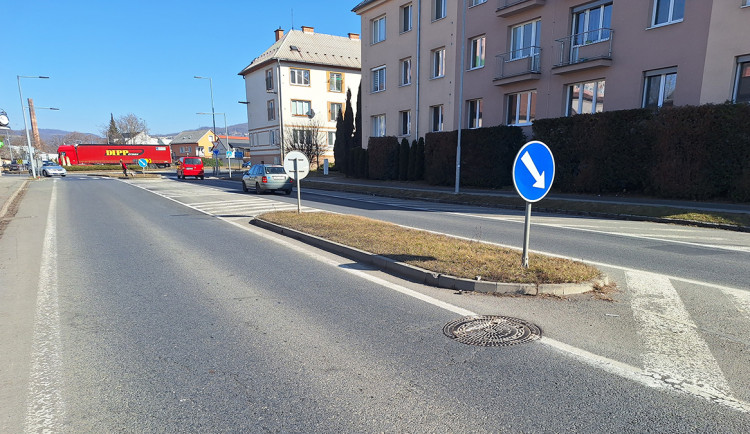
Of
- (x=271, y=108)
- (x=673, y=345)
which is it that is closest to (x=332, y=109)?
(x=271, y=108)

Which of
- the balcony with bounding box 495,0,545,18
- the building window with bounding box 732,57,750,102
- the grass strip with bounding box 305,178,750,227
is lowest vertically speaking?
the grass strip with bounding box 305,178,750,227

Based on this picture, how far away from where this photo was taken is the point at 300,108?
51.2 metres

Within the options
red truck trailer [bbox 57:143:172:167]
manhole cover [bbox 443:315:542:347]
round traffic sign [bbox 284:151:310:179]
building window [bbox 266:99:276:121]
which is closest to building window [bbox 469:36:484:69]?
round traffic sign [bbox 284:151:310:179]

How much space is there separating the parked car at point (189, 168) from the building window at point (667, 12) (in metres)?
34.9

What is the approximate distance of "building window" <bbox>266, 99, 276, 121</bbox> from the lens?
51.4m

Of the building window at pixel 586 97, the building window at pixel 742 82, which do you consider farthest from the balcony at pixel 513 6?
the building window at pixel 742 82

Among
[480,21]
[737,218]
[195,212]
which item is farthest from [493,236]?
[480,21]

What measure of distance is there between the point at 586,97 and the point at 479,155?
541cm

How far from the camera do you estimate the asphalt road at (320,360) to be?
9.25ft

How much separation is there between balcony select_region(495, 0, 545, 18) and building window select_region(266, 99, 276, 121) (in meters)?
33.9

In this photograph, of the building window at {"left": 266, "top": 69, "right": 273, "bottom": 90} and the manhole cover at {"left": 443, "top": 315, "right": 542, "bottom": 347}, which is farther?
the building window at {"left": 266, "top": 69, "right": 273, "bottom": 90}

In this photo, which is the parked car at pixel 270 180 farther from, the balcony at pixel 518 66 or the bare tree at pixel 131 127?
the bare tree at pixel 131 127

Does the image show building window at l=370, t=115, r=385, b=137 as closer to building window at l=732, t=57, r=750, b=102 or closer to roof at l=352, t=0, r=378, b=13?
roof at l=352, t=0, r=378, b=13

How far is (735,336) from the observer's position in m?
3.99
